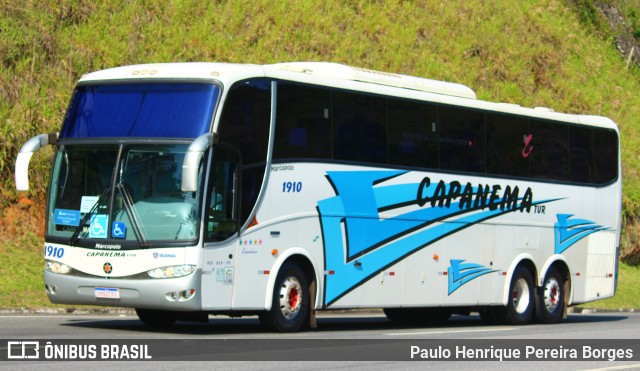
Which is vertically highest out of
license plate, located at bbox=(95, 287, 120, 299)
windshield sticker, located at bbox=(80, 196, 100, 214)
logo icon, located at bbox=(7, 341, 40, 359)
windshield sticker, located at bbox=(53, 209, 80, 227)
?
windshield sticker, located at bbox=(80, 196, 100, 214)

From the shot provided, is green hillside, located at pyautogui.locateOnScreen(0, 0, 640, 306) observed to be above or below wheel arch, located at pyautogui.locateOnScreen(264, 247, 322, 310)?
above

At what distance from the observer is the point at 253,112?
16.7 metres

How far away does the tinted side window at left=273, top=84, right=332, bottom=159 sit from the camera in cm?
1720

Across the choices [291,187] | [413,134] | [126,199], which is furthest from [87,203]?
[413,134]

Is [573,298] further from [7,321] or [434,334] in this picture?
[7,321]

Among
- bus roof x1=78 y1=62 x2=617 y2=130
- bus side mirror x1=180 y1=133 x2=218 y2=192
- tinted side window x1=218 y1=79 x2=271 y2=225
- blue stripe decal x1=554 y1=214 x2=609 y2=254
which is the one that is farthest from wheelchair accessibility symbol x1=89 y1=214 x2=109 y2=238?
blue stripe decal x1=554 y1=214 x2=609 y2=254

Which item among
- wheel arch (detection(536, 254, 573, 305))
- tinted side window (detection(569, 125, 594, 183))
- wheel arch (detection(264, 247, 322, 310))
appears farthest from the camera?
tinted side window (detection(569, 125, 594, 183))

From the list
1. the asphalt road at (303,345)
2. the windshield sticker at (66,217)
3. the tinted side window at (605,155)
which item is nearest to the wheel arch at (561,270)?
the tinted side window at (605,155)

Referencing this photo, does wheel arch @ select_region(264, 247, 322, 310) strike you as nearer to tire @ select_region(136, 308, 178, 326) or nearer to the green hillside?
tire @ select_region(136, 308, 178, 326)

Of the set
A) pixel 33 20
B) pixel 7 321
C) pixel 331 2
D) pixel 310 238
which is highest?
pixel 331 2

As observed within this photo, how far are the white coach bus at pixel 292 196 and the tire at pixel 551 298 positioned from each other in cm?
8

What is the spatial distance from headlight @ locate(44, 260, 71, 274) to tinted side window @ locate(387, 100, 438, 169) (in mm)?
5725

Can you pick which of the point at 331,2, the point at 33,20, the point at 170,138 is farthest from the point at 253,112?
the point at 331,2

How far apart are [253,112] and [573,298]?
10.4 metres
